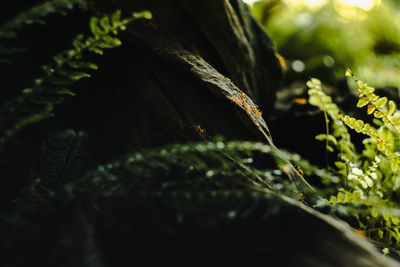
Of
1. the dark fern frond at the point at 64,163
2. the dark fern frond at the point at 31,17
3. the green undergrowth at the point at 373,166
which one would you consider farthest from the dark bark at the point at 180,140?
the dark fern frond at the point at 31,17

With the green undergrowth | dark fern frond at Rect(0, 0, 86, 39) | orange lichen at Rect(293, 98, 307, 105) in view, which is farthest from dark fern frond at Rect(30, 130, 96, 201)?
orange lichen at Rect(293, 98, 307, 105)

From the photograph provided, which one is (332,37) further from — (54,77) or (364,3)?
(54,77)

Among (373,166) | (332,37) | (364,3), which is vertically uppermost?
(364,3)

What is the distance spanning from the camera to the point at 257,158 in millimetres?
1782

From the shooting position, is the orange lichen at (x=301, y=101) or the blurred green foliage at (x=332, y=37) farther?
the blurred green foliage at (x=332, y=37)

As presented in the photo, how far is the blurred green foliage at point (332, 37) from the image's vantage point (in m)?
4.69

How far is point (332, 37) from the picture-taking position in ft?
17.3

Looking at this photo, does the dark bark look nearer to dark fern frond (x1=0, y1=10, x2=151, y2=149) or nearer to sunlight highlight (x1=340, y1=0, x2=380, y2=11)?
dark fern frond (x1=0, y1=10, x2=151, y2=149)

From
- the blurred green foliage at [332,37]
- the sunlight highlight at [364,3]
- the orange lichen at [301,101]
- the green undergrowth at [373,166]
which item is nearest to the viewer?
the green undergrowth at [373,166]

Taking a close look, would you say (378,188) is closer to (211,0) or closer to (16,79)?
(211,0)

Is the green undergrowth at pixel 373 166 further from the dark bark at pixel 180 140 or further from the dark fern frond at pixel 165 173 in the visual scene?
the dark fern frond at pixel 165 173

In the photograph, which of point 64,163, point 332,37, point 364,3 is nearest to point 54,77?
point 64,163

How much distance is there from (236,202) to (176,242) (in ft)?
0.93

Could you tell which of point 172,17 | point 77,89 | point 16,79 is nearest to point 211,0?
point 172,17
